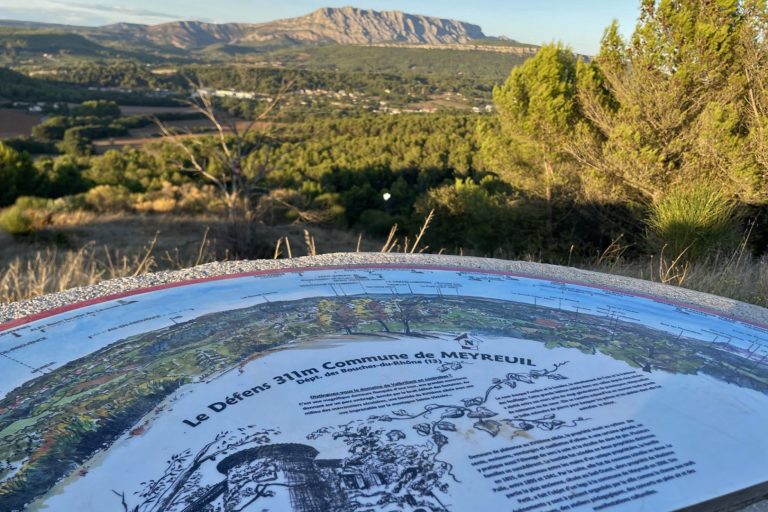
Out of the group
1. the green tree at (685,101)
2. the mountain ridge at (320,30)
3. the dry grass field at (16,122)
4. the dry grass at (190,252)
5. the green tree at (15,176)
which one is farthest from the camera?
the mountain ridge at (320,30)

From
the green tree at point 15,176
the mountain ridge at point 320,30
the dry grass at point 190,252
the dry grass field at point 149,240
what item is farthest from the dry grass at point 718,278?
the mountain ridge at point 320,30

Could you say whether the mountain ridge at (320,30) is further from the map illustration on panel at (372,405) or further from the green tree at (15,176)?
the map illustration on panel at (372,405)

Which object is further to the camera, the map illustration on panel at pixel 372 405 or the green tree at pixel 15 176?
the green tree at pixel 15 176

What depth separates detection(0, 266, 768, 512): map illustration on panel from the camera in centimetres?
141

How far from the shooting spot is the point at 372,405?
177cm

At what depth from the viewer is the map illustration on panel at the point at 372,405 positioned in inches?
55.4

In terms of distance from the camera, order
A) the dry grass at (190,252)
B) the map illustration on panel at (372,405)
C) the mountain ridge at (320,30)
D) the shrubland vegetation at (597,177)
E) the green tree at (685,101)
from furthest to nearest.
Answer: the mountain ridge at (320,30) < the green tree at (685,101) < the shrubland vegetation at (597,177) < the dry grass at (190,252) < the map illustration on panel at (372,405)

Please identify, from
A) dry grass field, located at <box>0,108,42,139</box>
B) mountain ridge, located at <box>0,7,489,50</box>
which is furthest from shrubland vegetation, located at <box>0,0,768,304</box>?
mountain ridge, located at <box>0,7,489,50</box>

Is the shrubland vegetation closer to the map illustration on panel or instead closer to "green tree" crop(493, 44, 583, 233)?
"green tree" crop(493, 44, 583, 233)

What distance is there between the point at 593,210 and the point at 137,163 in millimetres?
18399

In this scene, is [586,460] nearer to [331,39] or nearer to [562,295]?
[562,295]

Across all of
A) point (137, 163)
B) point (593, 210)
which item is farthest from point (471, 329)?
point (137, 163)

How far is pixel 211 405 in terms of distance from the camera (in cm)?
173

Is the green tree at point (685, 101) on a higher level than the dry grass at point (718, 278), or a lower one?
higher
